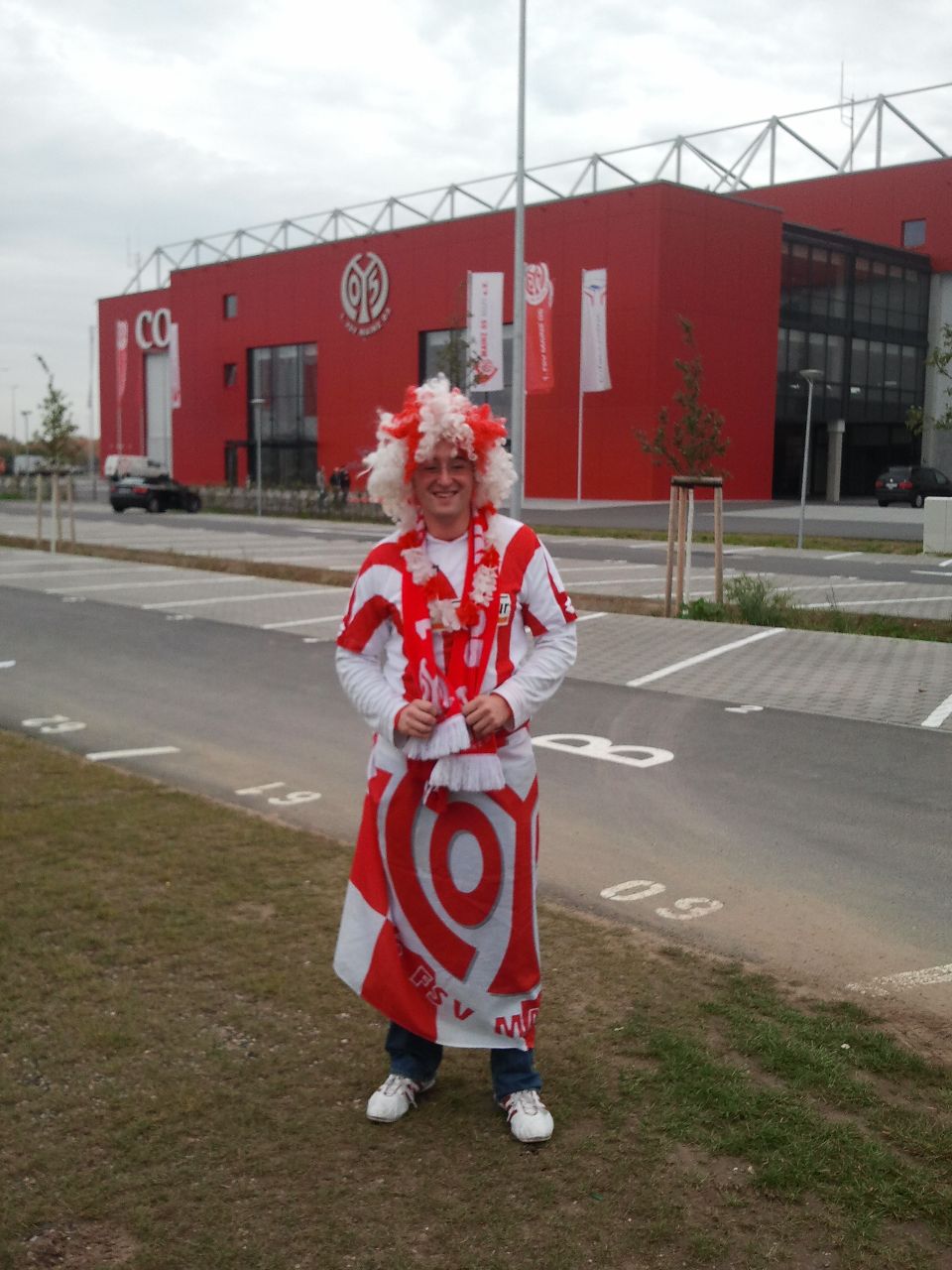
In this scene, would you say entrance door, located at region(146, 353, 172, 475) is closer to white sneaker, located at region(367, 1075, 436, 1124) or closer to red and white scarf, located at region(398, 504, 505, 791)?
red and white scarf, located at region(398, 504, 505, 791)

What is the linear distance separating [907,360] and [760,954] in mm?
51931

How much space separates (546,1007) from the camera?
13.3 ft

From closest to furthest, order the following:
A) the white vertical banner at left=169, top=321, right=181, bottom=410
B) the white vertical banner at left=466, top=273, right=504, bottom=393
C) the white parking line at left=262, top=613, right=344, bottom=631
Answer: the white parking line at left=262, top=613, right=344, bottom=631, the white vertical banner at left=466, top=273, right=504, bottom=393, the white vertical banner at left=169, top=321, right=181, bottom=410

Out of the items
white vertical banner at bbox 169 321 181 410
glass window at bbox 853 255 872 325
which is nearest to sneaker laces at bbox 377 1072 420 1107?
glass window at bbox 853 255 872 325

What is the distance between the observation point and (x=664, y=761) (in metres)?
7.84

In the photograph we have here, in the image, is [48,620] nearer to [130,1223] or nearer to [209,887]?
[209,887]

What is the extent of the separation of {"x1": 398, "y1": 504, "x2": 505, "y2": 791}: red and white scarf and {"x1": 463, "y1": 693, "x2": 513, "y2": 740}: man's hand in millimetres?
46

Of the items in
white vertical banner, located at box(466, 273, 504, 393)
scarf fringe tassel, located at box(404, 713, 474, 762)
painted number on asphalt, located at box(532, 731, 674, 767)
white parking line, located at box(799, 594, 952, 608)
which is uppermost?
white vertical banner, located at box(466, 273, 504, 393)

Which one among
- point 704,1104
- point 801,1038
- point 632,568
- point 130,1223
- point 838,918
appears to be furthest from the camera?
point 632,568

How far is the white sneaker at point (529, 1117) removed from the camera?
10.6 feet

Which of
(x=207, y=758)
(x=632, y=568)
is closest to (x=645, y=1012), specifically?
(x=207, y=758)

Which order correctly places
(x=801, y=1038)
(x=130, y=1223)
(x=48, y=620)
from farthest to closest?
(x=48, y=620)
(x=801, y=1038)
(x=130, y=1223)

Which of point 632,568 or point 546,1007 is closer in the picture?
point 546,1007

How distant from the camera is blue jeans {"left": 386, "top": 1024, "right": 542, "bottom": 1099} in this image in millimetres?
3395
